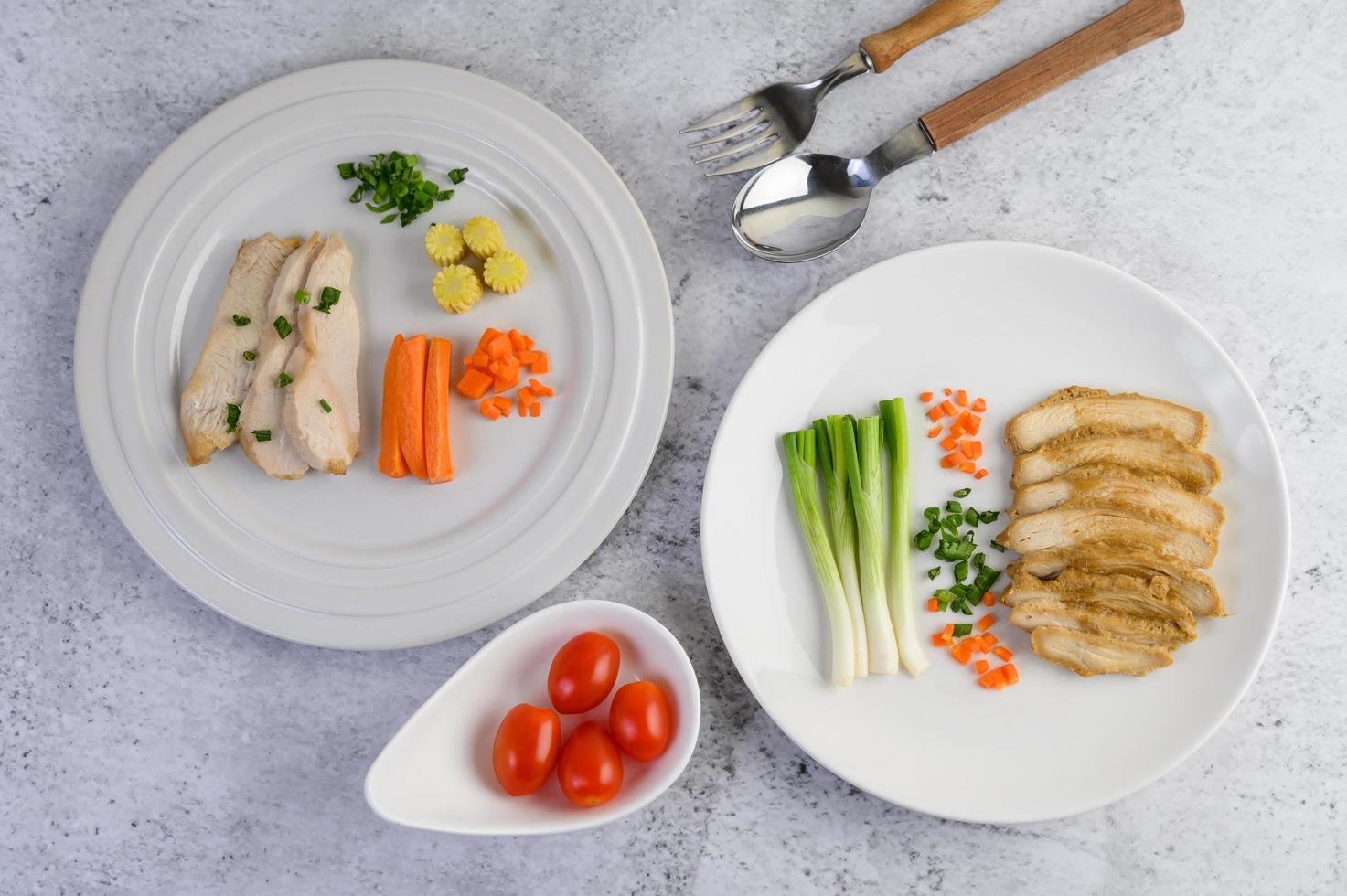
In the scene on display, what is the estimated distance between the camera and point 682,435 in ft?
6.81

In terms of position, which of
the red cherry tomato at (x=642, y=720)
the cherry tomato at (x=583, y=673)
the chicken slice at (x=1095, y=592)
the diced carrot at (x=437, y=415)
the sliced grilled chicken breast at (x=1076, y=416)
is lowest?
the chicken slice at (x=1095, y=592)

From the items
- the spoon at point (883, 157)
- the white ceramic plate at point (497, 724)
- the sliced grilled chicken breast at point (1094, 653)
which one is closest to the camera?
the white ceramic plate at point (497, 724)

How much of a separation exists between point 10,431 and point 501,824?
5.18 ft

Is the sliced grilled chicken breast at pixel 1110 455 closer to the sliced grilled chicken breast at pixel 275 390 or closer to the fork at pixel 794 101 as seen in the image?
the fork at pixel 794 101

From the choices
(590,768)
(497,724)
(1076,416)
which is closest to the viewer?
(590,768)

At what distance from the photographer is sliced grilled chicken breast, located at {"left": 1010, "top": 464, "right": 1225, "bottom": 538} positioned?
1.94 metres

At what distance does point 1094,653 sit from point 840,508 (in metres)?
0.64

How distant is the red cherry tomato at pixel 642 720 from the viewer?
1798 mm

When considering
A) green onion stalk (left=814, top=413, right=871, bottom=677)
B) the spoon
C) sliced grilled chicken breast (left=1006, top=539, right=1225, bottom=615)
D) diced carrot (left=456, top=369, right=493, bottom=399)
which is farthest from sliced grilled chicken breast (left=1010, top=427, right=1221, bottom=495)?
diced carrot (left=456, top=369, right=493, bottom=399)

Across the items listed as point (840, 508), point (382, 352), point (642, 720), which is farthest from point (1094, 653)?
point (382, 352)

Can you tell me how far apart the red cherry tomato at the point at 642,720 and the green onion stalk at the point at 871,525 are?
0.50 m

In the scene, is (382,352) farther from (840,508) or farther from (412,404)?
(840,508)

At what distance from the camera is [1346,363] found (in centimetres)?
210

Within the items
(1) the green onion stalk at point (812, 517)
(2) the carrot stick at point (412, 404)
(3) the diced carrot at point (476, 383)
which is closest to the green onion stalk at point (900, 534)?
(1) the green onion stalk at point (812, 517)
